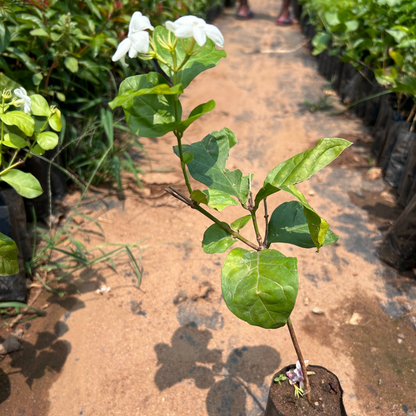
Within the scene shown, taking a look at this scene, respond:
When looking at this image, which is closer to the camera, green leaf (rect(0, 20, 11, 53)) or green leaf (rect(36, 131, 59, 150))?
green leaf (rect(36, 131, 59, 150))

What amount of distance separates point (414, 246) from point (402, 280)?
0.22m

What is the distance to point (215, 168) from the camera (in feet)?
3.40

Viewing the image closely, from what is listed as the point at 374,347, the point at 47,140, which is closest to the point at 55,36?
the point at 47,140

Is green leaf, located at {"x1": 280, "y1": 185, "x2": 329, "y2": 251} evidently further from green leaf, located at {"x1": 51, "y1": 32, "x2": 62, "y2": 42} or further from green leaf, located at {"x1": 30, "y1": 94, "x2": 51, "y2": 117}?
green leaf, located at {"x1": 51, "y1": 32, "x2": 62, "y2": 42}

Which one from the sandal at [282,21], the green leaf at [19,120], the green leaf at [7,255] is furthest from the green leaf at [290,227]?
the sandal at [282,21]

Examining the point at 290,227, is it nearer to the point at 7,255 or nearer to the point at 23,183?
the point at 7,255

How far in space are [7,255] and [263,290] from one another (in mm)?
880

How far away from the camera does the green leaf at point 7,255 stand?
1.21 meters

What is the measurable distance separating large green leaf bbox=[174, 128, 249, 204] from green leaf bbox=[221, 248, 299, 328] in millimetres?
218

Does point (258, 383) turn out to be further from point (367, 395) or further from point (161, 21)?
point (161, 21)

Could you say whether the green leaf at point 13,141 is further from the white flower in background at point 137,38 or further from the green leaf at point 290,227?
the green leaf at point 290,227

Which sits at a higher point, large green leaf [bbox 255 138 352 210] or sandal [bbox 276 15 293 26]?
large green leaf [bbox 255 138 352 210]

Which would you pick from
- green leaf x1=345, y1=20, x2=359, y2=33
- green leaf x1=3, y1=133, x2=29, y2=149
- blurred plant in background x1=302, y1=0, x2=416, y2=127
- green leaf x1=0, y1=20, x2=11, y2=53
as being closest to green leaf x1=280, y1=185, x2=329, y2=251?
green leaf x1=3, y1=133, x2=29, y2=149

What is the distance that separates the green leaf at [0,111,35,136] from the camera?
1.32 meters
